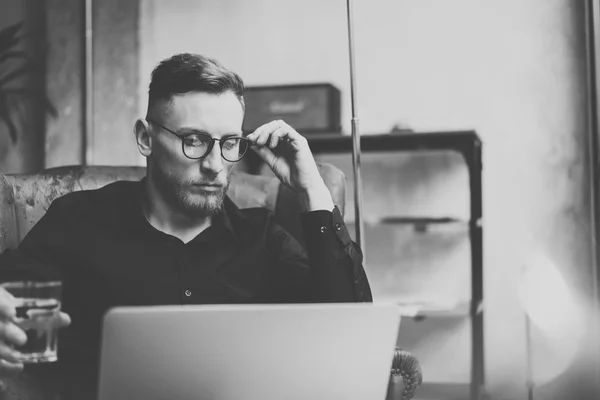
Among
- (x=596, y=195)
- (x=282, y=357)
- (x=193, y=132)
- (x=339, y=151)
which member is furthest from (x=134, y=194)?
(x=596, y=195)

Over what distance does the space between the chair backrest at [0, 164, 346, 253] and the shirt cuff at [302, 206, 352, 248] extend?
27 centimetres

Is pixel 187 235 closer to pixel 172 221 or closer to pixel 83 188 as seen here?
pixel 172 221

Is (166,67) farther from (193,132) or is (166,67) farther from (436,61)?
(436,61)

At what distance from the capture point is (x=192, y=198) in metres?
1.79

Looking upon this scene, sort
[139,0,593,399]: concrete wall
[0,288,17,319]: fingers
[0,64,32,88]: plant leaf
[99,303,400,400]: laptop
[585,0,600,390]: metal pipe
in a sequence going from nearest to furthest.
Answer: [99,303,400,400]: laptop, [0,288,17,319]: fingers, [585,0,600,390]: metal pipe, [139,0,593,399]: concrete wall, [0,64,32,88]: plant leaf

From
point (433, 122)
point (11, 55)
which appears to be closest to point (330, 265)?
point (433, 122)

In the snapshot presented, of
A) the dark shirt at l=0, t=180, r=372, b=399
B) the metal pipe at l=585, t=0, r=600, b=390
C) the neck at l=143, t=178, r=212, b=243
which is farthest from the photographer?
the metal pipe at l=585, t=0, r=600, b=390

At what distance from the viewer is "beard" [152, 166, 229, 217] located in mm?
1794

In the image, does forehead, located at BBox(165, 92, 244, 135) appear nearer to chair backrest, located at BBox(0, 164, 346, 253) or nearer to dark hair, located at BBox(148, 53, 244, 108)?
dark hair, located at BBox(148, 53, 244, 108)

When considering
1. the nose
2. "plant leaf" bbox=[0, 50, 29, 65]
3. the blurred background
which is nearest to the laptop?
the nose

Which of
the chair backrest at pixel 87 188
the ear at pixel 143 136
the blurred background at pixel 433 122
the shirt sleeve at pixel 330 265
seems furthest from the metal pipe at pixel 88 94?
the shirt sleeve at pixel 330 265

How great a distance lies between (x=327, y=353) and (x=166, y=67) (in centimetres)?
102

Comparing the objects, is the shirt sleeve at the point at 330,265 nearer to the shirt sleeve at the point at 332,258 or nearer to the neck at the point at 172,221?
the shirt sleeve at the point at 332,258

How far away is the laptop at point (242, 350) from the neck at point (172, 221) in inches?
33.5
